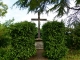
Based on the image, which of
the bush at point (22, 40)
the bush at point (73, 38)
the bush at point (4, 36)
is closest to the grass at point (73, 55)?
the bush at point (73, 38)

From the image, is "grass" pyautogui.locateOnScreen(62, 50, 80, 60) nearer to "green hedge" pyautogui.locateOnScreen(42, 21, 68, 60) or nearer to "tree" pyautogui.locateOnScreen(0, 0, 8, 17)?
"green hedge" pyautogui.locateOnScreen(42, 21, 68, 60)

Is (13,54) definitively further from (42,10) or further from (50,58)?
(42,10)

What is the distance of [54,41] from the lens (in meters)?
9.45

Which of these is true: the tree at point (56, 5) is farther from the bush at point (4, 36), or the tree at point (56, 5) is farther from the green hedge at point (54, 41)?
the bush at point (4, 36)

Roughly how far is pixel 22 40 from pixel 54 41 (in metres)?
1.49

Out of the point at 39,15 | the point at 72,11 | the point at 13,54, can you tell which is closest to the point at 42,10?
the point at 39,15

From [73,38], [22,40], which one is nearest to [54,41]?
[22,40]

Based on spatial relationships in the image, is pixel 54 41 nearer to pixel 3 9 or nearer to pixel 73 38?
pixel 73 38

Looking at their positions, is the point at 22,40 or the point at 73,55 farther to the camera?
the point at 73,55

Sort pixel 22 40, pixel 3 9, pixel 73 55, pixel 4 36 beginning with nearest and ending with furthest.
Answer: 1. pixel 4 36
2. pixel 22 40
3. pixel 73 55
4. pixel 3 9

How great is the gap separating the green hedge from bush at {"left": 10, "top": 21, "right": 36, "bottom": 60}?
0.67 meters

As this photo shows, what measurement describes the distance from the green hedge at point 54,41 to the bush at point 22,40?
0.67 metres

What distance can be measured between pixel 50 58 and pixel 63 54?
2.07 ft

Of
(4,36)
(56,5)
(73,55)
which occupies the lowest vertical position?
(73,55)
